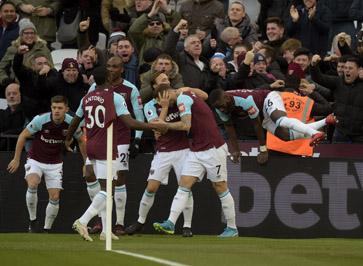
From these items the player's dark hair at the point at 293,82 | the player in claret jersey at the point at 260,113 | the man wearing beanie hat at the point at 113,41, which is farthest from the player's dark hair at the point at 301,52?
the man wearing beanie hat at the point at 113,41

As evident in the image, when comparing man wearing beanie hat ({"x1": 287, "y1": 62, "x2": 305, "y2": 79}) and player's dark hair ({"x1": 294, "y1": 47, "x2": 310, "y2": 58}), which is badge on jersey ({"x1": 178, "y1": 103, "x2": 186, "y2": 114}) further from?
player's dark hair ({"x1": 294, "y1": 47, "x2": 310, "y2": 58})

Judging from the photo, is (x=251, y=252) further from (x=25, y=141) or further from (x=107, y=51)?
(x=107, y=51)

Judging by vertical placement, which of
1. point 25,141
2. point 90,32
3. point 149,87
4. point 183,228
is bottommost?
point 183,228

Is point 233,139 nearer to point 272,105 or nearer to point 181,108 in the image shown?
point 272,105

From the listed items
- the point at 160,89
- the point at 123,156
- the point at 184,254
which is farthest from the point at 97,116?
the point at 184,254

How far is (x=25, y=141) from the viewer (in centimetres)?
1405

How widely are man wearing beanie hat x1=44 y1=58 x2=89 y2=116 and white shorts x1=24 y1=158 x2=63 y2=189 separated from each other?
4.51 ft

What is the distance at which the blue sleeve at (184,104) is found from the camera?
12.3m

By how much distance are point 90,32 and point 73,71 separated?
307 centimetres

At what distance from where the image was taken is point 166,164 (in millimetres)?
12938

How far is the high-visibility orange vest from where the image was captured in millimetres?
13625

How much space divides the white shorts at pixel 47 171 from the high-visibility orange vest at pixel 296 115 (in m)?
3.71

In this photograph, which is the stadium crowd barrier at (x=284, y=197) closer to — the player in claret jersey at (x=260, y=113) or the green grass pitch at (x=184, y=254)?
the player in claret jersey at (x=260, y=113)

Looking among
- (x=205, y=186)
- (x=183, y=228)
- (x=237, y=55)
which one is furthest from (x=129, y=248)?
(x=237, y=55)
